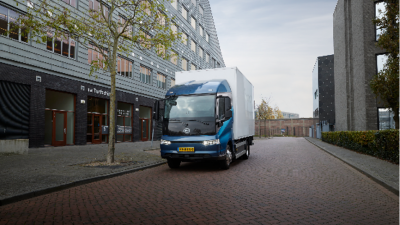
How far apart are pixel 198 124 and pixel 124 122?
1630cm

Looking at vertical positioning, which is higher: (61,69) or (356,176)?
(61,69)

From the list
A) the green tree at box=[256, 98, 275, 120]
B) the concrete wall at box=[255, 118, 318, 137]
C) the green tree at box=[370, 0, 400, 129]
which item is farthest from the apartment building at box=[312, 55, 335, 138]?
the green tree at box=[370, 0, 400, 129]

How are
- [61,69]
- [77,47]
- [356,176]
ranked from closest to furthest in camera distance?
[356,176]
[61,69]
[77,47]

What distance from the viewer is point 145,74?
26.9 metres

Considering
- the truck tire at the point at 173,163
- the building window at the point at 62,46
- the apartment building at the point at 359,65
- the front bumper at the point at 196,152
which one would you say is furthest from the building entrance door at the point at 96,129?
the apartment building at the point at 359,65

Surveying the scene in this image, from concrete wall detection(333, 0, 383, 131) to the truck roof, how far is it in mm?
13767

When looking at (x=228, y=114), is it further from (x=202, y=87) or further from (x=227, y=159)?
(x=227, y=159)

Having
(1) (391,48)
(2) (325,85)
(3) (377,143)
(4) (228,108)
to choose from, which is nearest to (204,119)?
(4) (228,108)

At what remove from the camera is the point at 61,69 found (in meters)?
17.3

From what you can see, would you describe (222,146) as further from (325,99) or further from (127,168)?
(325,99)

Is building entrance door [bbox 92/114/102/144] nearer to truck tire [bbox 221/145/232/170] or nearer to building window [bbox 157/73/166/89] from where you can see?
building window [bbox 157/73/166/89]

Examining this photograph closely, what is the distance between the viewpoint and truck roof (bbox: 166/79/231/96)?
372 inches

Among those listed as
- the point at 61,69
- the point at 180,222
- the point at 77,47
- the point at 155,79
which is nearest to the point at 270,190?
the point at 180,222

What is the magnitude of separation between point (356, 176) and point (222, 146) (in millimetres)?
3825
